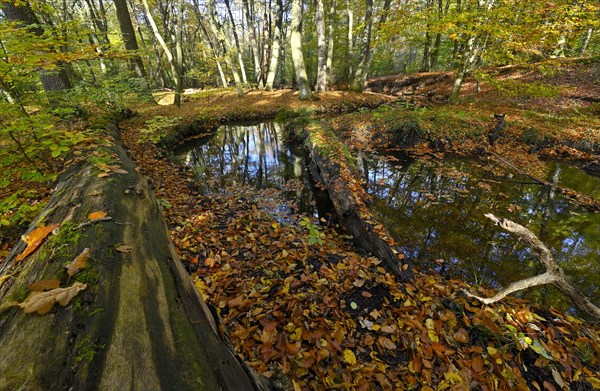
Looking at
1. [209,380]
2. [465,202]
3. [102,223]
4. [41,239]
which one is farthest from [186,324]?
[465,202]

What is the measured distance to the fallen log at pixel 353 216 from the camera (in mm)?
3898

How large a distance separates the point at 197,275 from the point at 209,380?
2.41 m

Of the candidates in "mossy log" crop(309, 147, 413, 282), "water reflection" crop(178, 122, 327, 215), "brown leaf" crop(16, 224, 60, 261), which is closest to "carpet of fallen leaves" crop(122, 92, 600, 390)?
"mossy log" crop(309, 147, 413, 282)

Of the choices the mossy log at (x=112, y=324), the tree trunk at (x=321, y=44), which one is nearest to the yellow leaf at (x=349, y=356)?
the mossy log at (x=112, y=324)

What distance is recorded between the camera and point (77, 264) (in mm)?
1641

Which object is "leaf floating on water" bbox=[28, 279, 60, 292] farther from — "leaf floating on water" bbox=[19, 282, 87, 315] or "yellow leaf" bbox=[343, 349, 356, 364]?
"yellow leaf" bbox=[343, 349, 356, 364]

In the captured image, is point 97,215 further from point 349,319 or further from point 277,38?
point 277,38

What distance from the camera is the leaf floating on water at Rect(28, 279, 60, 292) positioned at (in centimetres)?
150

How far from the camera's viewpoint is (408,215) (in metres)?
5.87

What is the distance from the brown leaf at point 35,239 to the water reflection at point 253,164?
4.27 m

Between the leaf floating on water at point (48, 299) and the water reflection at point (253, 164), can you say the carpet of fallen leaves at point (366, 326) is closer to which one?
the leaf floating on water at point (48, 299)

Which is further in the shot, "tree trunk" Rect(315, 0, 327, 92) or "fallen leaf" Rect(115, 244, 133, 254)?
"tree trunk" Rect(315, 0, 327, 92)

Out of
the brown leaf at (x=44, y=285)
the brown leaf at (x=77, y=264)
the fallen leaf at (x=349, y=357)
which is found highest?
the brown leaf at (x=77, y=264)

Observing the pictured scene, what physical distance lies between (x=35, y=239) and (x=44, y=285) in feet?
2.43
